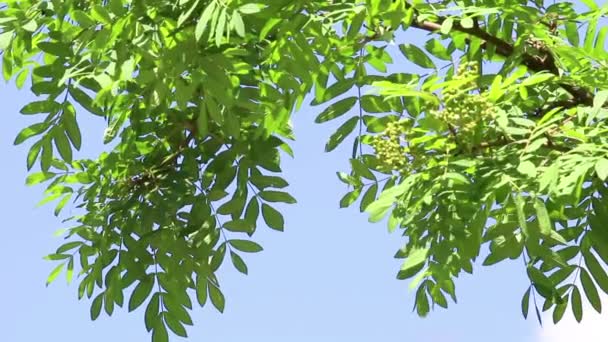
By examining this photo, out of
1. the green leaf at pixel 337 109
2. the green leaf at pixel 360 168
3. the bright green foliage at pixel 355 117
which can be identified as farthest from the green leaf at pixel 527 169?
the green leaf at pixel 360 168

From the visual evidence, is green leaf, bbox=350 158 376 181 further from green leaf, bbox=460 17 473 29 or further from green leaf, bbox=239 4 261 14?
green leaf, bbox=239 4 261 14

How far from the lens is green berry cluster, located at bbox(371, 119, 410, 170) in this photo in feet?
12.0

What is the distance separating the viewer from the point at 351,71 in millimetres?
4039

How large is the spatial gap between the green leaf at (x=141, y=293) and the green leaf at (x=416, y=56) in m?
1.48

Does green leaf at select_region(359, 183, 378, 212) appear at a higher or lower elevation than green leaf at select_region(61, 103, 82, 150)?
lower

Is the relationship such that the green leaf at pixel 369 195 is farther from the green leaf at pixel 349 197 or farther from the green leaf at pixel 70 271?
the green leaf at pixel 70 271

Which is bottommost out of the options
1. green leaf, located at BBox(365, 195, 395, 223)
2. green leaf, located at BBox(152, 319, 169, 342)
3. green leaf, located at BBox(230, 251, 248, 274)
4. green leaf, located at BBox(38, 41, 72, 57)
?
green leaf, located at BBox(152, 319, 169, 342)

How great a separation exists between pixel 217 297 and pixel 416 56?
56.9 inches

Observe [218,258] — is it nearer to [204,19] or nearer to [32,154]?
[32,154]

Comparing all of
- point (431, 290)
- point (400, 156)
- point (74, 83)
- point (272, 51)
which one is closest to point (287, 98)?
point (272, 51)

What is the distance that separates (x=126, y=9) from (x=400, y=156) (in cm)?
100

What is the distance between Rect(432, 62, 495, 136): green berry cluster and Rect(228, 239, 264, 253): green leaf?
4.49 feet

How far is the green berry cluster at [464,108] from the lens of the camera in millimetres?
3441

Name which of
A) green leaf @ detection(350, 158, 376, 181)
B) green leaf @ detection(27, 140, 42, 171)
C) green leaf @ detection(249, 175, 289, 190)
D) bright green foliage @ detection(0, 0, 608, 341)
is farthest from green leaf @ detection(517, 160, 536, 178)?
green leaf @ detection(27, 140, 42, 171)
